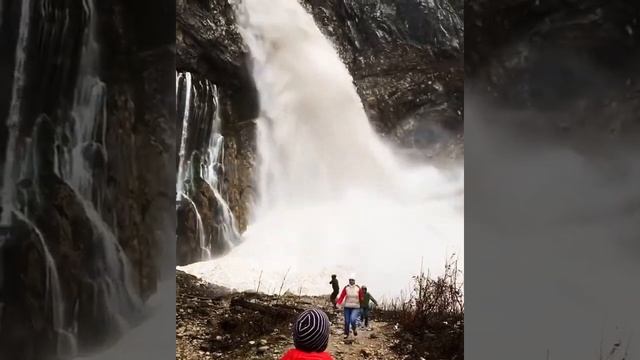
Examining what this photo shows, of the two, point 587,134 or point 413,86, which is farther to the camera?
point 413,86

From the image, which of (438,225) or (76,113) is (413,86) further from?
(76,113)

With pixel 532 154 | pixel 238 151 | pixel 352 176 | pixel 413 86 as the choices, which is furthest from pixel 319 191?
pixel 532 154

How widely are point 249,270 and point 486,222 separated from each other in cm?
136

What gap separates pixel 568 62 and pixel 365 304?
1735mm

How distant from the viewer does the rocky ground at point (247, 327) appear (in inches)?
157

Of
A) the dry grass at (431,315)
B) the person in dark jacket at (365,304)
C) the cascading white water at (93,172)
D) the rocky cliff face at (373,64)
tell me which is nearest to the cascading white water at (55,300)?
the cascading white water at (93,172)

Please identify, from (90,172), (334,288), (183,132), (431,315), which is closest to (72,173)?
(90,172)

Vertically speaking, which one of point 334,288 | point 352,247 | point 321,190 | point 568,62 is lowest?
point 334,288

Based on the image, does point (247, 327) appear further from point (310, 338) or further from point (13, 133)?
point (310, 338)

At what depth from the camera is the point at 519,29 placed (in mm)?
3965

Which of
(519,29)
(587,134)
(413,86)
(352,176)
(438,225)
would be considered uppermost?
(519,29)

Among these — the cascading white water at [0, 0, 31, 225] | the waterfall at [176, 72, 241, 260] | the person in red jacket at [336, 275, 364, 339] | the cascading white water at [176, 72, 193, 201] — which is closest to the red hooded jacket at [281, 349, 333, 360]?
the person in red jacket at [336, 275, 364, 339]

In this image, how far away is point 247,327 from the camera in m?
4.05

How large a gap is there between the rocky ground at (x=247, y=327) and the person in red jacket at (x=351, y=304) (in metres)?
0.06
